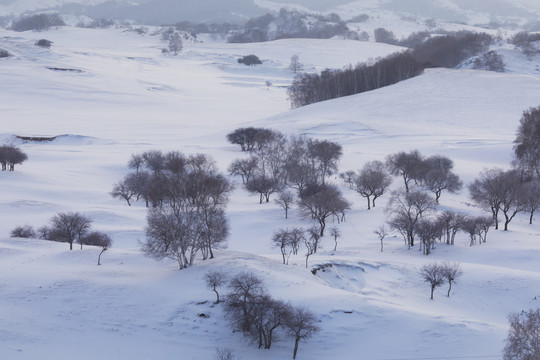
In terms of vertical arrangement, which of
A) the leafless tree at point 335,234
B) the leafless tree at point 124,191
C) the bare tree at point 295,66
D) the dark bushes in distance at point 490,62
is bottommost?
the leafless tree at point 335,234

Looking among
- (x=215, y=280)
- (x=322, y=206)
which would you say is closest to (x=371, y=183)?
(x=322, y=206)

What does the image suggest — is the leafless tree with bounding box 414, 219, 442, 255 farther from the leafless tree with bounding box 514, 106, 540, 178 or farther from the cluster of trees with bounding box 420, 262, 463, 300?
the leafless tree with bounding box 514, 106, 540, 178

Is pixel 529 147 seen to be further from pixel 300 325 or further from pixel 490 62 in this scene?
pixel 490 62

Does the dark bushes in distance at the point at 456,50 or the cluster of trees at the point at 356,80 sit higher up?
the dark bushes in distance at the point at 456,50

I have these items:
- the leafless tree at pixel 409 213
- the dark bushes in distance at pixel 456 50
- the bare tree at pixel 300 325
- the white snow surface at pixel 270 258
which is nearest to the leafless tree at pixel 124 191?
the white snow surface at pixel 270 258

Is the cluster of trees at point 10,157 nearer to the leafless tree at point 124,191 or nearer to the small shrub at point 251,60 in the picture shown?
the leafless tree at point 124,191

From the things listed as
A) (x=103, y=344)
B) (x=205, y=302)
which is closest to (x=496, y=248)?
(x=205, y=302)
